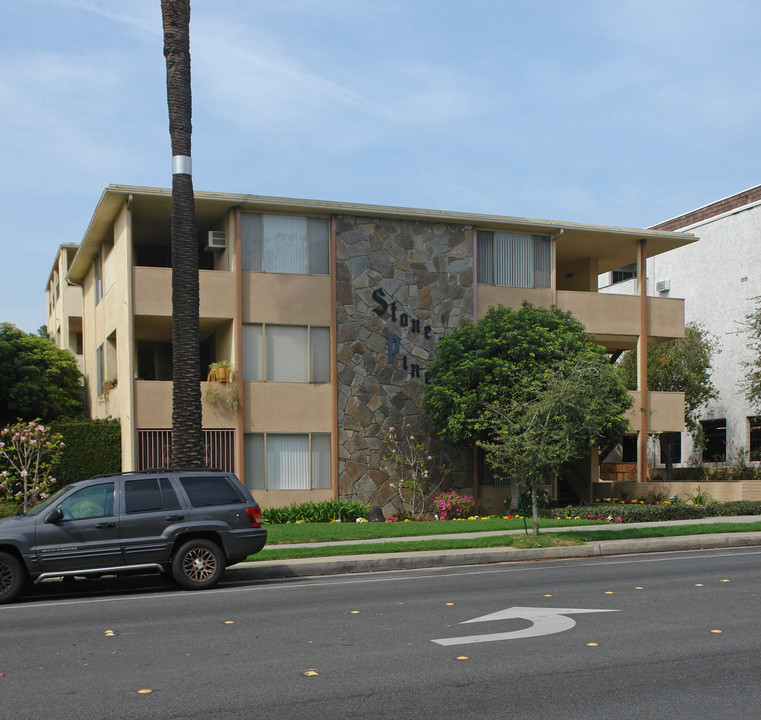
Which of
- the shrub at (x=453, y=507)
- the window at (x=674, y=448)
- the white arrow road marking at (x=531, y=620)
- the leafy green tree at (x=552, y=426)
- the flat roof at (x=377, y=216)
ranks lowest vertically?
the shrub at (x=453, y=507)

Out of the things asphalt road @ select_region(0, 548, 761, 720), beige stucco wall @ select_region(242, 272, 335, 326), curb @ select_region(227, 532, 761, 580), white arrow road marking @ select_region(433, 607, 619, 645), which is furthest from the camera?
beige stucco wall @ select_region(242, 272, 335, 326)

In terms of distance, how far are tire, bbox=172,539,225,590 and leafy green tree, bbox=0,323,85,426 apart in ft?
59.2

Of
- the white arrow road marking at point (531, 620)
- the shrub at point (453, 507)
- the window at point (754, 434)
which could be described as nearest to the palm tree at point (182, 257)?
the shrub at point (453, 507)

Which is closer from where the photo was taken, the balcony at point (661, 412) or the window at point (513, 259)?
the window at point (513, 259)

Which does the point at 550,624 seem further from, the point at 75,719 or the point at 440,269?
the point at 440,269

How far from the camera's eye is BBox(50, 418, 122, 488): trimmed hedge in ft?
82.4

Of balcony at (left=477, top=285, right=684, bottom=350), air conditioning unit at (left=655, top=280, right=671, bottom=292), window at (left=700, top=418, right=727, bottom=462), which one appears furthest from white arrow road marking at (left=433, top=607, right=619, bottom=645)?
air conditioning unit at (left=655, top=280, right=671, bottom=292)

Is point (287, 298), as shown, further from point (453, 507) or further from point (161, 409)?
point (453, 507)

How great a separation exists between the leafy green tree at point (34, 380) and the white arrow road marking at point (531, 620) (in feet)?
74.8

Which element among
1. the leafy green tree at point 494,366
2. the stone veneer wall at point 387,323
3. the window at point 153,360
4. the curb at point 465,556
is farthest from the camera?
the window at point 153,360

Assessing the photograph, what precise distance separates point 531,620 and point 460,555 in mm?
6589

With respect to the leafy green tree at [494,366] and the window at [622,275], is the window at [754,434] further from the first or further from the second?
the leafy green tree at [494,366]

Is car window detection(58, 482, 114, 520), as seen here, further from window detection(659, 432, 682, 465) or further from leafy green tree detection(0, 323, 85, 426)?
window detection(659, 432, 682, 465)

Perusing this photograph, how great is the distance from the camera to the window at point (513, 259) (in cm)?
2872
